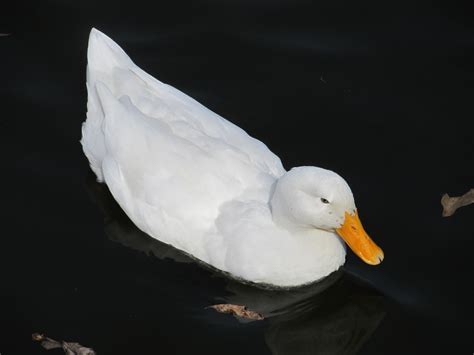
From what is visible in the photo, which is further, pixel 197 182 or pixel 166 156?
pixel 166 156

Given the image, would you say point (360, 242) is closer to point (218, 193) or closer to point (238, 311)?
point (238, 311)

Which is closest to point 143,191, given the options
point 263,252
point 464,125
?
point 263,252

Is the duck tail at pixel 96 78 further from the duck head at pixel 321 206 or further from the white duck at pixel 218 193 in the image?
the duck head at pixel 321 206

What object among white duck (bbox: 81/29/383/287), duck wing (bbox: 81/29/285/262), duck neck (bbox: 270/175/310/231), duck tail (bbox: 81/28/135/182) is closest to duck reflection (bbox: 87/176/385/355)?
white duck (bbox: 81/29/383/287)

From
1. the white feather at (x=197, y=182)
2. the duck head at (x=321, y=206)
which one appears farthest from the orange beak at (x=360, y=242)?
the white feather at (x=197, y=182)

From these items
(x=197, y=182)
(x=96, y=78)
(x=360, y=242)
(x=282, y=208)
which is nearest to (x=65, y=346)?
(x=197, y=182)

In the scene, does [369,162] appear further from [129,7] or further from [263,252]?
[129,7]

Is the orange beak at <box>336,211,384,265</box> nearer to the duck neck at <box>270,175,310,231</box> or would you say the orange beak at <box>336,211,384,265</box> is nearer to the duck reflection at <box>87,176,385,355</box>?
the duck neck at <box>270,175,310,231</box>
